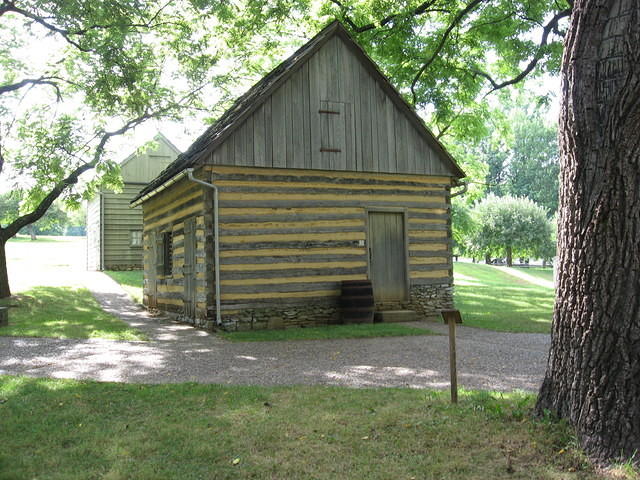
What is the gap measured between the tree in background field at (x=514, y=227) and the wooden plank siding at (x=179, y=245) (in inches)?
1326

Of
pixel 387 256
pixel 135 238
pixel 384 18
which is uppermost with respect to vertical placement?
pixel 384 18

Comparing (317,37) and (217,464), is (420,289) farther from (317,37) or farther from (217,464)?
(217,464)

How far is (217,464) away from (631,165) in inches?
152

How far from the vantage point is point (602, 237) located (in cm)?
441

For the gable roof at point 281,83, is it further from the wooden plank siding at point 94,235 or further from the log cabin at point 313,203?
the wooden plank siding at point 94,235

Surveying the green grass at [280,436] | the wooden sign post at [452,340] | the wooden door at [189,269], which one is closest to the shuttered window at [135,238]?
the wooden door at [189,269]

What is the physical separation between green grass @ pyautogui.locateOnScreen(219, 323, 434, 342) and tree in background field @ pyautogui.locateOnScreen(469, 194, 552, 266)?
35.9 m

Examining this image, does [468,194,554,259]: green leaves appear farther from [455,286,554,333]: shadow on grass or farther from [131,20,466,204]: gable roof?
[131,20,466,204]: gable roof

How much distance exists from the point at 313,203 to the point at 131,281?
43.4ft

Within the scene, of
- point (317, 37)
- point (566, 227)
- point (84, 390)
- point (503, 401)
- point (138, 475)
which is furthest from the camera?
point (317, 37)

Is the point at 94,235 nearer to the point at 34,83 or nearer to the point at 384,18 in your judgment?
the point at 34,83

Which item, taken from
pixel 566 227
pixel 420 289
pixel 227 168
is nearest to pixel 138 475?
pixel 566 227

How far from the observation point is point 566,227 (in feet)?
15.5

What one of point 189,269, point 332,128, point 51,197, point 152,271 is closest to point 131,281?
point 51,197
